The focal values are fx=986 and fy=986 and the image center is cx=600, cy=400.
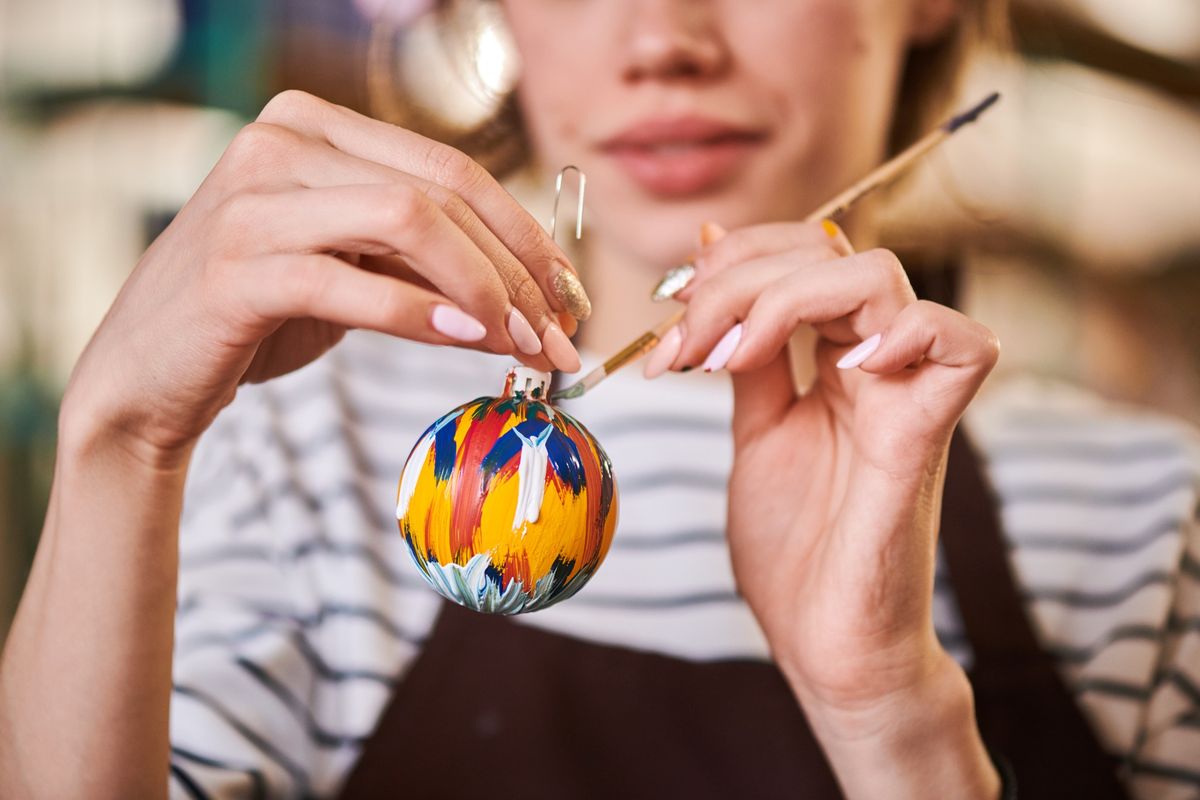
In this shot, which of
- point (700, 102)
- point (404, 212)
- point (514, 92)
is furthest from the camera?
point (514, 92)

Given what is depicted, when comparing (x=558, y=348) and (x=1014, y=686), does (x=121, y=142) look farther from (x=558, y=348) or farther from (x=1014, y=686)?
(x=1014, y=686)

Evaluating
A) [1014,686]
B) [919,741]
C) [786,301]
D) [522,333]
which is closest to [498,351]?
[522,333]

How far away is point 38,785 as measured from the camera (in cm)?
85

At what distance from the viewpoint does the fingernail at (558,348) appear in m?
0.75

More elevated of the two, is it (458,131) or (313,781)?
(458,131)

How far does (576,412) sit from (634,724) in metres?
0.47

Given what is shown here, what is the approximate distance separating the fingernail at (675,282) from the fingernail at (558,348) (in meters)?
0.18

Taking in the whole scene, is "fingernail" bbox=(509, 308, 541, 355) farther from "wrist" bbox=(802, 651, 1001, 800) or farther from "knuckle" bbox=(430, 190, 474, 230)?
"wrist" bbox=(802, 651, 1001, 800)

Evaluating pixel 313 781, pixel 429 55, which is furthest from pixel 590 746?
pixel 429 55

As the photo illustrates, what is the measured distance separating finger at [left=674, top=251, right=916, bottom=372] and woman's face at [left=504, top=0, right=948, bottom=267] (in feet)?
1.25

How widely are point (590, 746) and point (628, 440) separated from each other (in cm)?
43

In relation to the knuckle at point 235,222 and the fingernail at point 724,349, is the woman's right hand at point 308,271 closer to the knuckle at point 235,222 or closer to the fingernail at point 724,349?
the knuckle at point 235,222

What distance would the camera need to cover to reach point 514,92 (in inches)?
65.9

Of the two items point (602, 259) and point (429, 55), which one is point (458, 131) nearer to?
point (429, 55)
